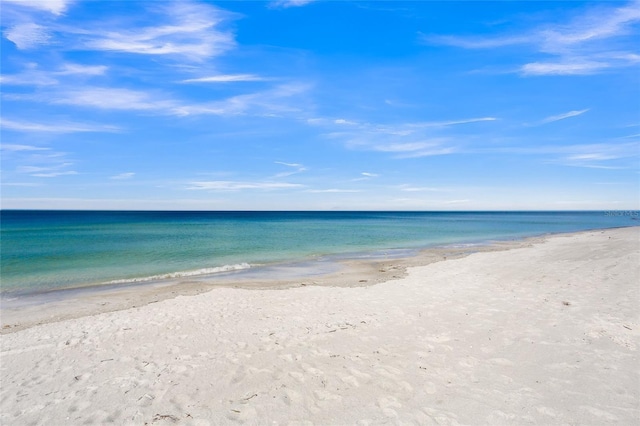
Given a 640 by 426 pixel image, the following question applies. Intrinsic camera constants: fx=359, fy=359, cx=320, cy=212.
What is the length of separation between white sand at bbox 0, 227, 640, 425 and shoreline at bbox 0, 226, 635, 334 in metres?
1.95

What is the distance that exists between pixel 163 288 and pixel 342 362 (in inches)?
455

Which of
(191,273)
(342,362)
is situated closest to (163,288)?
(191,273)

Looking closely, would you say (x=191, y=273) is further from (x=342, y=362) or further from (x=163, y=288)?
(x=342, y=362)

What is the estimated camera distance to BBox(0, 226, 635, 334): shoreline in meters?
12.2

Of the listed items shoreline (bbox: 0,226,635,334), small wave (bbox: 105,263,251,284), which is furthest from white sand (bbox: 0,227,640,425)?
small wave (bbox: 105,263,251,284)

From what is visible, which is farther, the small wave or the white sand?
the small wave

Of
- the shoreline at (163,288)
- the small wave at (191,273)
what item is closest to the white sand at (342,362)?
the shoreline at (163,288)

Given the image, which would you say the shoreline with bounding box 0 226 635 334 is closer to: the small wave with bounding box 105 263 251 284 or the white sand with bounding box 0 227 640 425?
the small wave with bounding box 105 263 251 284

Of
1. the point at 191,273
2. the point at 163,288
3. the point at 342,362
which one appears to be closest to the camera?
the point at 342,362

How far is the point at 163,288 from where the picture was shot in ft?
51.5

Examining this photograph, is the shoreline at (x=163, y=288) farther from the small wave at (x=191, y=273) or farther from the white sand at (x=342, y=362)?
the white sand at (x=342, y=362)

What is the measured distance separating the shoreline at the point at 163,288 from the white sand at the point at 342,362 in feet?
6.39

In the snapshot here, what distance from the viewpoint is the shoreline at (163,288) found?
12.2 m

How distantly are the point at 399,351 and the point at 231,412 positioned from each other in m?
3.51
